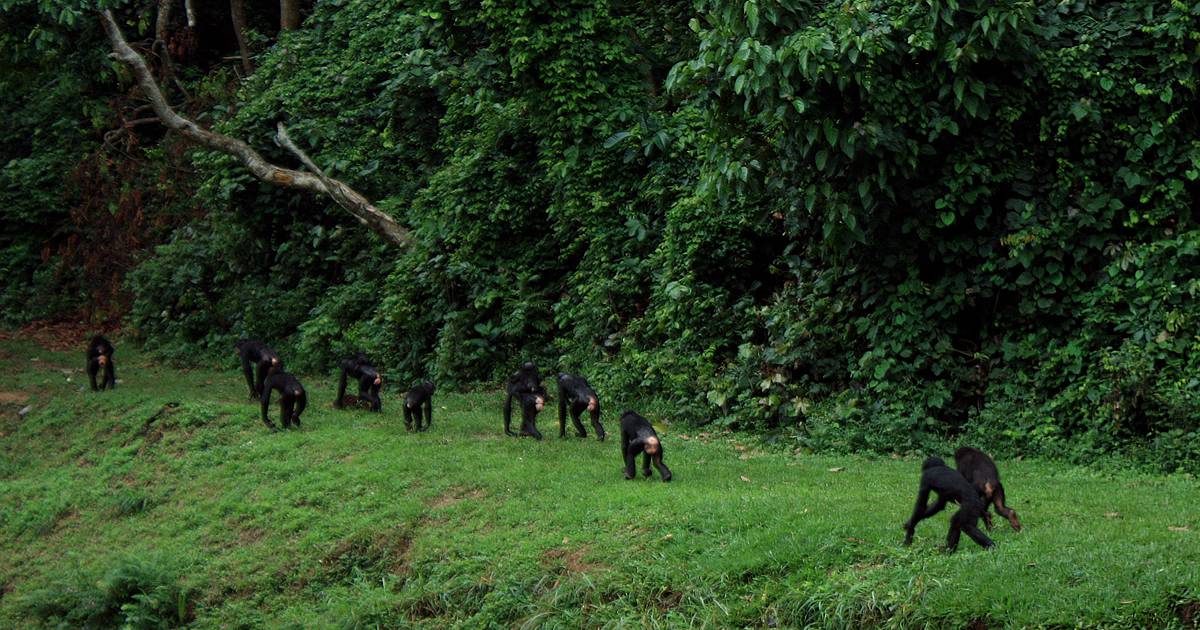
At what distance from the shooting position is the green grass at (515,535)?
8.56m

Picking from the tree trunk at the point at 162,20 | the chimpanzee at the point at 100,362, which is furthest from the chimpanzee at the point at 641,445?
the tree trunk at the point at 162,20

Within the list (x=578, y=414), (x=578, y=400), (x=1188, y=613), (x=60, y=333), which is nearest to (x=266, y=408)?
(x=578, y=414)

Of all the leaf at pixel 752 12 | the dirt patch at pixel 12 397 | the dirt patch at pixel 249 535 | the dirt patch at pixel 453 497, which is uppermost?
the leaf at pixel 752 12

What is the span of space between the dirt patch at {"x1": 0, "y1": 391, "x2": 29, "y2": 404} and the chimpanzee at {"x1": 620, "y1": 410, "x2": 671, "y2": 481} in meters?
13.0

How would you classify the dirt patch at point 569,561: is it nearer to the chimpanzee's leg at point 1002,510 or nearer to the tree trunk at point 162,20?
the chimpanzee's leg at point 1002,510

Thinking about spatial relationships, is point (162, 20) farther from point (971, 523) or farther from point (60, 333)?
point (971, 523)

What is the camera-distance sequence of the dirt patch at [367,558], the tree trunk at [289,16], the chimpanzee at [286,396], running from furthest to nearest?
1. the tree trunk at [289,16]
2. the chimpanzee at [286,396]
3. the dirt patch at [367,558]

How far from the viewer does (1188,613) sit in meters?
7.68

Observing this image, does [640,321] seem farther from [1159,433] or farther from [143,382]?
[143,382]

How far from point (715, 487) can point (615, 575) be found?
6.69ft

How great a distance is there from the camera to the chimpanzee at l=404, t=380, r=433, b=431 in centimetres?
1524

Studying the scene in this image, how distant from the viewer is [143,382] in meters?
21.0

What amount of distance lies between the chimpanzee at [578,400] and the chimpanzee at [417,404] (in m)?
1.96

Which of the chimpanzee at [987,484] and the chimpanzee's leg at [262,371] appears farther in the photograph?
the chimpanzee's leg at [262,371]
